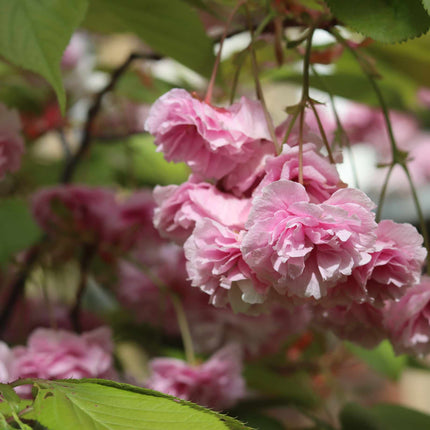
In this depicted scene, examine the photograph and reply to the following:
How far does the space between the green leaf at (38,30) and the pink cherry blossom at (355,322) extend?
0.19 meters

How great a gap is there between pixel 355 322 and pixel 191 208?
113 mm

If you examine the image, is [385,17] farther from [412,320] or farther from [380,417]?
[380,417]

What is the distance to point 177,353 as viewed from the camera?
0.66m

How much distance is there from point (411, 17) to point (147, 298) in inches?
16.5

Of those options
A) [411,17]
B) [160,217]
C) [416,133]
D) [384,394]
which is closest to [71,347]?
[160,217]

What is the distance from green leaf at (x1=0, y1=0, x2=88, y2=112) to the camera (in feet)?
1.16

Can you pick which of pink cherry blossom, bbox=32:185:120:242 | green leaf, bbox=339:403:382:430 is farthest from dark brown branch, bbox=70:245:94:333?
green leaf, bbox=339:403:382:430

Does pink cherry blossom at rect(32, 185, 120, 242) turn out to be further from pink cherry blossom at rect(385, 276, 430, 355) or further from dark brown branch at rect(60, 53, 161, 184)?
pink cherry blossom at rect(385, 276, 430, 355)

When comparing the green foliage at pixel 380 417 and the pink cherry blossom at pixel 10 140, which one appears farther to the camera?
the green foliage at pixel 380 417

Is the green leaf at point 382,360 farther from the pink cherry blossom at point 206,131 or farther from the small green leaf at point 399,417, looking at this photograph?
the pink cherry blossom at point 206,131

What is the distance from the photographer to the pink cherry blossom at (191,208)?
1.04ft

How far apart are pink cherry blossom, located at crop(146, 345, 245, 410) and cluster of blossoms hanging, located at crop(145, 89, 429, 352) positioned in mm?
159

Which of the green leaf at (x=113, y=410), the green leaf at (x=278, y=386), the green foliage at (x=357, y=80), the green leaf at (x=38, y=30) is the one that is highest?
the green foliage at (x=357, y=80)

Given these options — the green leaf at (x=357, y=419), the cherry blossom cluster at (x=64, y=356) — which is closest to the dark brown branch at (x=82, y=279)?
the cherry blossom cluster at (x=64, y=356)
